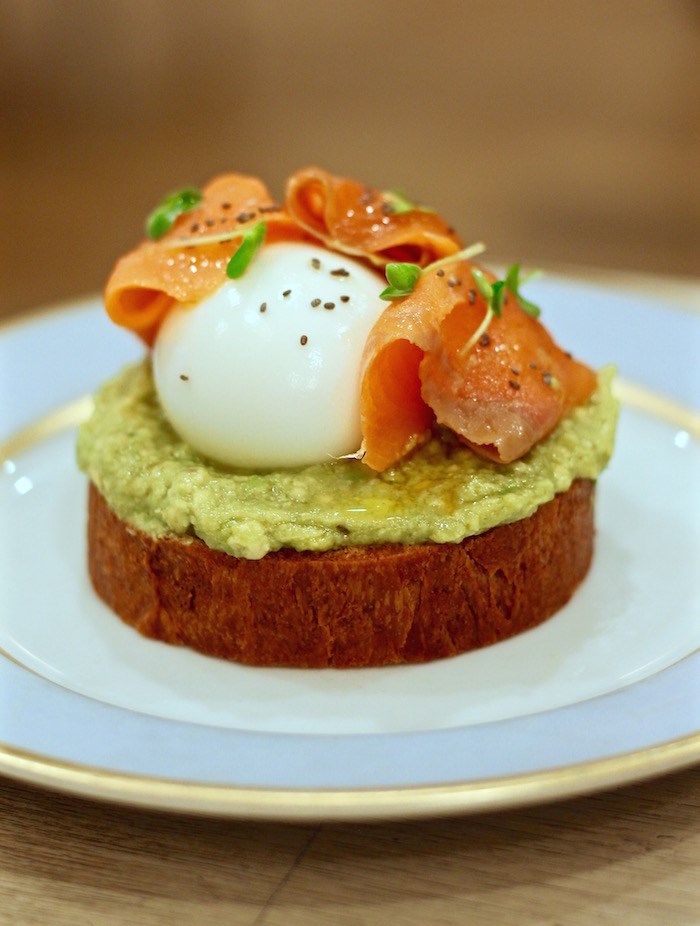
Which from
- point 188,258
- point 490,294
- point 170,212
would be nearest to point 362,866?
point 490,294

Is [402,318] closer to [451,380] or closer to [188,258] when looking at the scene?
[451,380]

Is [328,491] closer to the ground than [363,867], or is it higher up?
higher up

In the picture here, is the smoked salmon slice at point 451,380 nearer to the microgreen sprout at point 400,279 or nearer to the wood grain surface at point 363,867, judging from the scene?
the microgreen sprout at point 400,279

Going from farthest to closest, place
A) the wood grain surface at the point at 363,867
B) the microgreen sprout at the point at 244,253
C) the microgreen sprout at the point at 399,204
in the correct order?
1. the microgreen sprout at the point at 399,204
2. the microgreen sprout at the point at 244,253
3. the wood grain surface at the point at 363,867

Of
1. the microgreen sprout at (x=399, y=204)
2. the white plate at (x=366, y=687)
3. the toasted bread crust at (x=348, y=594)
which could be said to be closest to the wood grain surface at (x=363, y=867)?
the white plate at (x=366, y=687)

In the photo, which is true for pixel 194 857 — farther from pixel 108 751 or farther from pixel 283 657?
pixel 283 657

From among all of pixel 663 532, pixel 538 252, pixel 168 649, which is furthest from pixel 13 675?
pixel 538 252

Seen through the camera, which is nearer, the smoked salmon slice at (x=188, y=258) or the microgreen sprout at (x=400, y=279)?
the microgreen sprout at (x=400, y=279)
